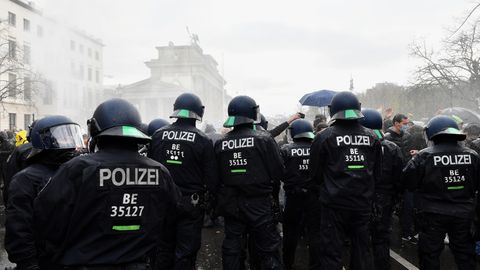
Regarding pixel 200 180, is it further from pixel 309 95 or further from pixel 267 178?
pixel 309 95

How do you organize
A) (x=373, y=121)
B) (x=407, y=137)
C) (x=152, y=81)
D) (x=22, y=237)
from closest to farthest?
1. (x=22, y=237)
2. (x=373, y=121)
3. (x=407, y=137)
4. (x=152, y=81)

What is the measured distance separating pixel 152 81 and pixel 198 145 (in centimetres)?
6749

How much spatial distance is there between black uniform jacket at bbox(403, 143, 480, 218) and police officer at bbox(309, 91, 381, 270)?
0.57 metres

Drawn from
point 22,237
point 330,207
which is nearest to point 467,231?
point 330,207

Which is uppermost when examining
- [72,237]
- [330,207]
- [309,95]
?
[309,95]

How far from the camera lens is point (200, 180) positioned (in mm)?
4430

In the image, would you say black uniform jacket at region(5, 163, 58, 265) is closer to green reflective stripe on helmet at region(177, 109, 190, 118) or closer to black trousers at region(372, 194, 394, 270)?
green reflective stripe on helmet at region(177, 109, 190, 118)

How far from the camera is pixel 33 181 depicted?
9.39ft

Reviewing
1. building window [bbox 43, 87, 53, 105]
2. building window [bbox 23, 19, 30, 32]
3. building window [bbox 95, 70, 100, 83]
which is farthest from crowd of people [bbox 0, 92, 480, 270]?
building window [bbox 95, 70, 100, 83]

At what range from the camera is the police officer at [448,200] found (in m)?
4.06

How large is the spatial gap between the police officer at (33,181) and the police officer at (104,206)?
0.73 feet

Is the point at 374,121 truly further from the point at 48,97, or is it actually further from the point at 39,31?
the point at 39,31

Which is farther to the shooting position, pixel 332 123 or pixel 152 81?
pixel 152 81

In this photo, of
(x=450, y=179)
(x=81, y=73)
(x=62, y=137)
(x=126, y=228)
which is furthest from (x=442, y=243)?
(x=81, y=73)
